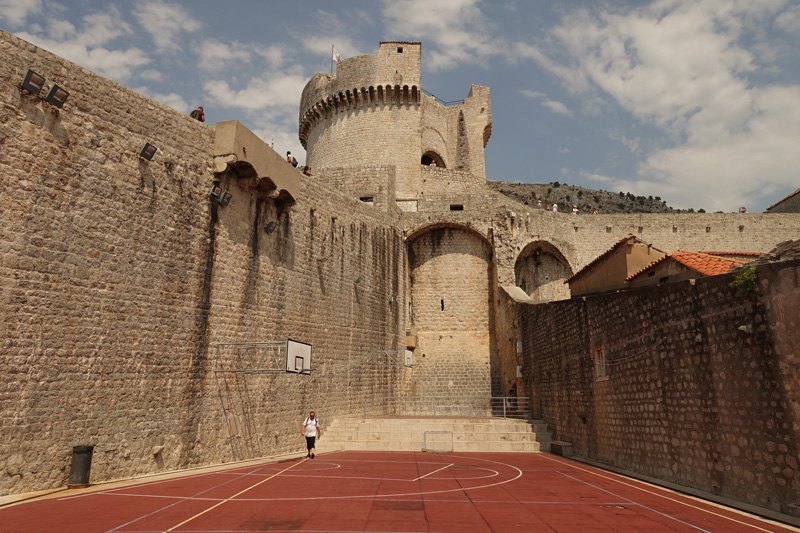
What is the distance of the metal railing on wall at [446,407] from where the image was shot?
18516mm

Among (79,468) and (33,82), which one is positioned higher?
(33,82)

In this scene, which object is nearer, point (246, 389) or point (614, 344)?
point (614, 344)

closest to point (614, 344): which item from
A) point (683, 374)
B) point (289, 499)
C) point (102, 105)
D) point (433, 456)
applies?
point (683, 374)

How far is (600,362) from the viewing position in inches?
471

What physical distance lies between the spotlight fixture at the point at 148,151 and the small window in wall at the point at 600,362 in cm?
1084

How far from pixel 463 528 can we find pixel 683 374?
513 cm

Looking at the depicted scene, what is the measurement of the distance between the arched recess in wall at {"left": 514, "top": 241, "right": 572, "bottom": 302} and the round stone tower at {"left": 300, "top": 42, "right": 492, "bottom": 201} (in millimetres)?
5461

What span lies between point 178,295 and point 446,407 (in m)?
11.4

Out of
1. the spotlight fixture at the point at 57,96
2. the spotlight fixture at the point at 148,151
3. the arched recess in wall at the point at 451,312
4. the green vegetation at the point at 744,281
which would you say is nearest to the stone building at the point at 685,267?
the green vegetation at the point at 744,281

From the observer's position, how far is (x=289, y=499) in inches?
288

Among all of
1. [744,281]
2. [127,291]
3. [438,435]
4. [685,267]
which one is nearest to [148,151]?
[127,291]

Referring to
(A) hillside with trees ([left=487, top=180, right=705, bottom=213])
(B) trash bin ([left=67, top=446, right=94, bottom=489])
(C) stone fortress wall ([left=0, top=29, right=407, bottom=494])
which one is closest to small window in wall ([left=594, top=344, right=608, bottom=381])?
(C) stone fortress wall ([left=0, top=29, right=407, bottom=494])

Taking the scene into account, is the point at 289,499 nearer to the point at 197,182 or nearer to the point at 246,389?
the point at 246,389

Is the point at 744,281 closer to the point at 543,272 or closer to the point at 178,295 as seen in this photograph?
the point at 178,295
